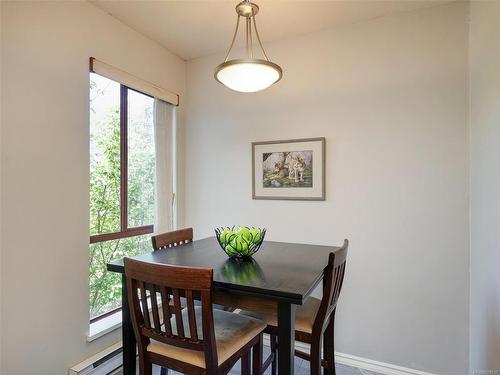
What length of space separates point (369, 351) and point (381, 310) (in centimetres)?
32

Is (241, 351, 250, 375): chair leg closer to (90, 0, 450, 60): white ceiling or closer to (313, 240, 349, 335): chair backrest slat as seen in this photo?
(313, 240, 349, 335): chair backrest slat

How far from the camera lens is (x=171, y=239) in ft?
6.44

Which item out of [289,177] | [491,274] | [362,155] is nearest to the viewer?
[491,274]

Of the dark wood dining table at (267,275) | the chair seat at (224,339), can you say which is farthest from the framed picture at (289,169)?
the chair seat at (224,339)

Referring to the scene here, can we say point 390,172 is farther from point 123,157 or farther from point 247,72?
point 123,157

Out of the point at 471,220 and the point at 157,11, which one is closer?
the point at 471,220

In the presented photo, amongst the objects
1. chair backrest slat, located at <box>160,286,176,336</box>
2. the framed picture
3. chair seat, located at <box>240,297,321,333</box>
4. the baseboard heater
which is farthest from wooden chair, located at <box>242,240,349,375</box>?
the baseboard heater

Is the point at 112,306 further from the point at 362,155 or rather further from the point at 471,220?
the point at 471,220

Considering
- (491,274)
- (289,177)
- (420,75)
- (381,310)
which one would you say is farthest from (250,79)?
(381,310)

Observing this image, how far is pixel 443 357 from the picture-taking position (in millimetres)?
1961

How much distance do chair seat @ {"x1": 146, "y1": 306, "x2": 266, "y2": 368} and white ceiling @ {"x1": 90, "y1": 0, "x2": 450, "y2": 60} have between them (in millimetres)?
1942

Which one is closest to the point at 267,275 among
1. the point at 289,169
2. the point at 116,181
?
the point at 289,169

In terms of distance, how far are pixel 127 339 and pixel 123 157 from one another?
137 centimetres

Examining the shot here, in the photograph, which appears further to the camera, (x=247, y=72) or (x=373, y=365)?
(x=373, y=365)
